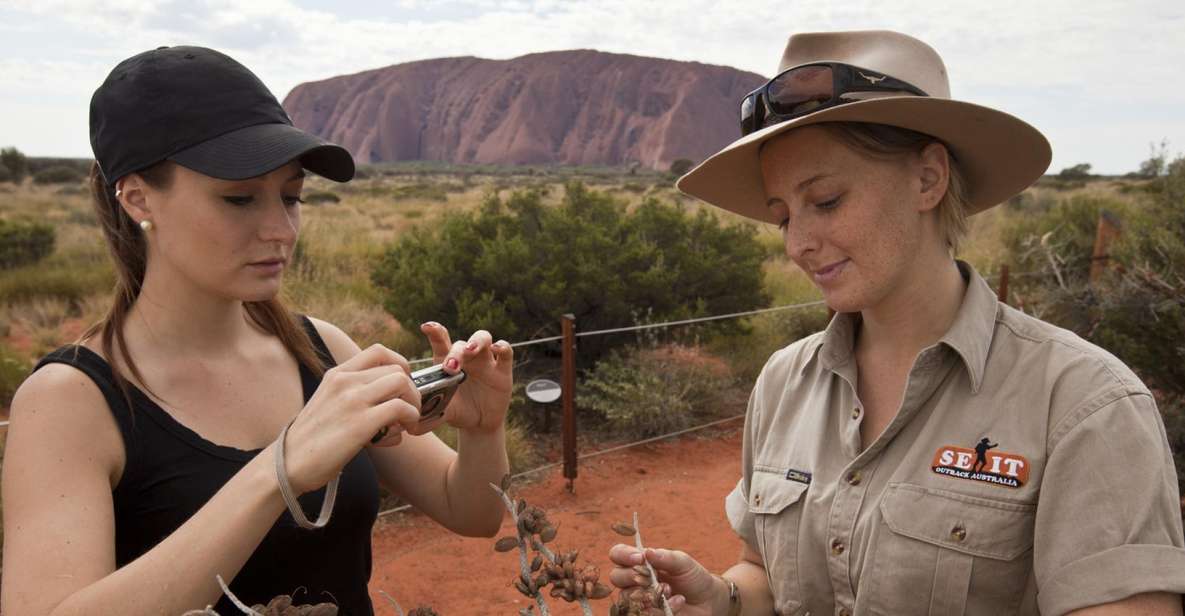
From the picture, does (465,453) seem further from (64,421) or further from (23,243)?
(23,243)

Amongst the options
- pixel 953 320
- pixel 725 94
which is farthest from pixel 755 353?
pixel 725 94

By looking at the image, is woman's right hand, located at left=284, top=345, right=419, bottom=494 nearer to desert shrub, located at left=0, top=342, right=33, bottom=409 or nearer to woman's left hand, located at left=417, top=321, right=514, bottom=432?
woman's left hand, located at left=417, top=321, right=514, bottom=432

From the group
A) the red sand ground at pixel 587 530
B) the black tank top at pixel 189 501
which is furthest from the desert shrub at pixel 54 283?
the black tank top at pixel 189 501

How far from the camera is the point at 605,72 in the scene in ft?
338

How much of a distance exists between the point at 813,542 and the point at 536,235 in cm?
782

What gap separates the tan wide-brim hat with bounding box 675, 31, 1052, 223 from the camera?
63.3 inches

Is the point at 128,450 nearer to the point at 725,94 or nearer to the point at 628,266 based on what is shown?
the point at 628,266

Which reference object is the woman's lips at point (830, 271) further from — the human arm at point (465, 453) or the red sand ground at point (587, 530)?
the red sand ground at point (587, 530)

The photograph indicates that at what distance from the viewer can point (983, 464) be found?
1.52 metres

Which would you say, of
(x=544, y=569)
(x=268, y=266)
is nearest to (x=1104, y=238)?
(x=268, y=266)

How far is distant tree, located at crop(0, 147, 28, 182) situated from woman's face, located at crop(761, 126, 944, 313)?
40.4m

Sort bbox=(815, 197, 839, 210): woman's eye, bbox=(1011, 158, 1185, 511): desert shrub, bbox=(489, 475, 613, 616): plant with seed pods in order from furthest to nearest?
bbox=(1011, 158, 1185, 511): desert shrub, bbox=(815, 197, 839, 210): woman's eye, bbox=(489, 475, 613, 616): plant with seed pods

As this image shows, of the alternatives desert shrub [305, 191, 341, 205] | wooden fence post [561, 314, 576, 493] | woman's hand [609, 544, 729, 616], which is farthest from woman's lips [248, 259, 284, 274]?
desert shrub [305, 191, 341, 205]

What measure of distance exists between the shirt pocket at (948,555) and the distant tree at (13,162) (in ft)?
133
